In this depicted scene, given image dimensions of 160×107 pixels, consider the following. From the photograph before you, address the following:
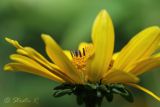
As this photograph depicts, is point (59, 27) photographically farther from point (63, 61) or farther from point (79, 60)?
point (63, 61)

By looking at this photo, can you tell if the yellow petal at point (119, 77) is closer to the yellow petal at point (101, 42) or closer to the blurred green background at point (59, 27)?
the yellow petal at point (101, 42)

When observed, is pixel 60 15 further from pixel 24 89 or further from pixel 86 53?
pixel 86 53

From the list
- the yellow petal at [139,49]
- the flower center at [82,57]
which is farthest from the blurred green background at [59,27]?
the yellow petal at [139,49]

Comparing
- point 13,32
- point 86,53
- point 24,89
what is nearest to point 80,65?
point 86,53

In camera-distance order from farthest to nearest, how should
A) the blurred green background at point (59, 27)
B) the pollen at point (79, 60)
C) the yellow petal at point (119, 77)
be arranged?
the blurred green background at point (59, 27), the pollen at point (79, 60), the yellow petal at point (119, 77)

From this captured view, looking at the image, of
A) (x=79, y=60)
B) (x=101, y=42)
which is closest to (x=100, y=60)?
(x=101, y=42)

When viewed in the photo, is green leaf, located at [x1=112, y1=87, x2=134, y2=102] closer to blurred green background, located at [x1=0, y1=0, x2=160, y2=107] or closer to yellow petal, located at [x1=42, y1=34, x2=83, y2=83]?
yellow petal, located at [x1=42, y1=34, x2=83, y2=83]
